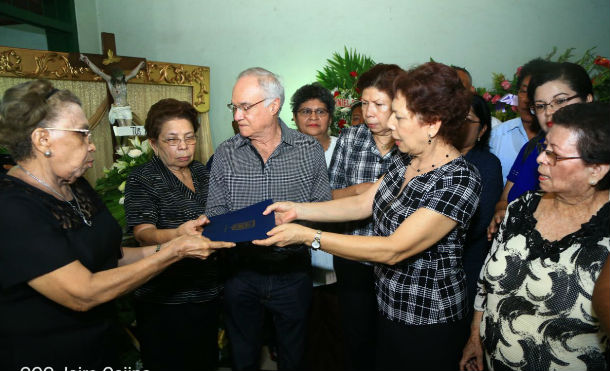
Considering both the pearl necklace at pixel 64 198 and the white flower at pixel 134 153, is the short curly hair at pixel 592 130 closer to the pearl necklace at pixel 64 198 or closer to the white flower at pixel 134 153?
the pearl necklace at pixel 64 198

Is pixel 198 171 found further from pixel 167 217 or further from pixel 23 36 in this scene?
pixel 23 36

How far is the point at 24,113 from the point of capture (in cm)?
138

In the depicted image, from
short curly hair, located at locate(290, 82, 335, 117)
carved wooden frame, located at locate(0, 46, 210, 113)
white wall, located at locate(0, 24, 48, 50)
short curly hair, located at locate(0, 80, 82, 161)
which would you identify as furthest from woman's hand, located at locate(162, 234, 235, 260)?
white wall, located at locate(0, 24, 48, 50)

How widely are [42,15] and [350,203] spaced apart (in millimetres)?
5627

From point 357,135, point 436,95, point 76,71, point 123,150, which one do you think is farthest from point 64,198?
point 76,71

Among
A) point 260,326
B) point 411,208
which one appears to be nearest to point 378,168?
point 411,208

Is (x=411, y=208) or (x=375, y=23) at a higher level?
(x=375, y=23)

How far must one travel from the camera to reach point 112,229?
5.68ft

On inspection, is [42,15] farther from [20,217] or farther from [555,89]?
[555,89]

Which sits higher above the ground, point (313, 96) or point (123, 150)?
point (313, 96)

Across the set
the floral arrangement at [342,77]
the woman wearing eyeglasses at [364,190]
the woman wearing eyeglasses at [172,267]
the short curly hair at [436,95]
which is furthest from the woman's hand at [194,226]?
the floral arrangement at [342,77]

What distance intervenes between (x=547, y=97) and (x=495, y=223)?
759 mm

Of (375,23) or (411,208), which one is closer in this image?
(411,208)

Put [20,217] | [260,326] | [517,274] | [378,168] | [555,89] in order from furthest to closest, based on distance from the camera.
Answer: [378,168], [260,326], [555,89], [517,274], [20,217]
